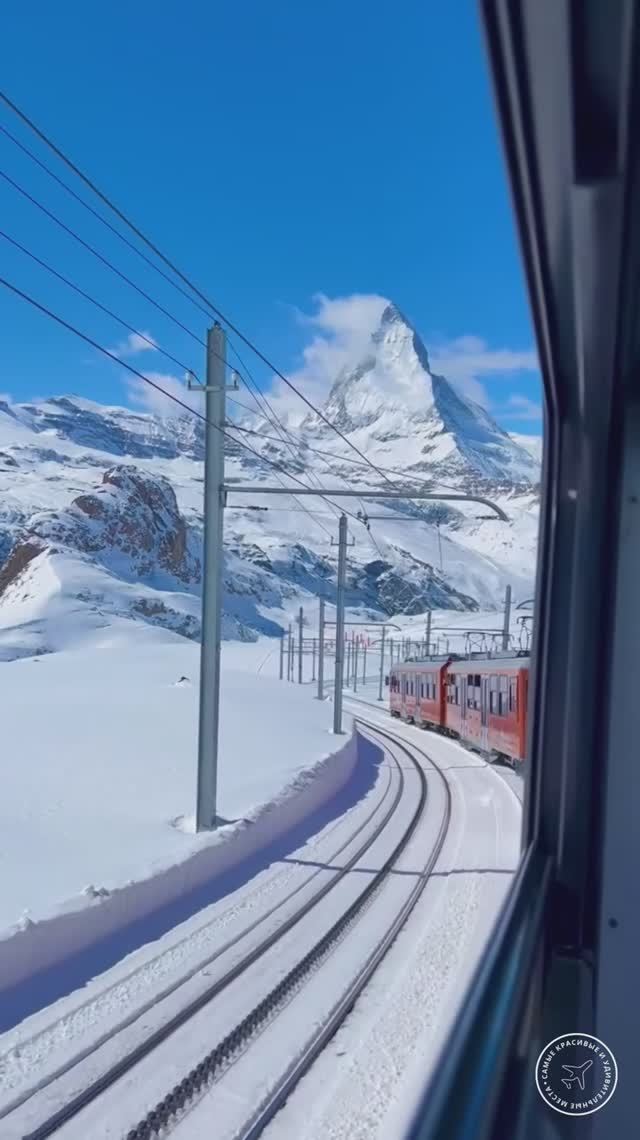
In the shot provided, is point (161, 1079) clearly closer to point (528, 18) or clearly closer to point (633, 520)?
point (633, 520)

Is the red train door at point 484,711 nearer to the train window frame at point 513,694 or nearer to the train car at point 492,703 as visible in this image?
the train car at point 492,703

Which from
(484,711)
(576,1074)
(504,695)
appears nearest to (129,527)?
(484,711)

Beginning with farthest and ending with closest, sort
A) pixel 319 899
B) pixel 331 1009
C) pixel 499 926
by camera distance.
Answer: pixel 319 899 → pixel 331 1009 → pixel 499 926

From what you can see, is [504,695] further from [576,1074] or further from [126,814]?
[576,1074]

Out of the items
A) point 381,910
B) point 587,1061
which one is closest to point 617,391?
point 587,1061

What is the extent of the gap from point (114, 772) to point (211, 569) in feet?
14.7

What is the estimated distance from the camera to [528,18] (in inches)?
57.7

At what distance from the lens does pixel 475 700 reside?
22047 millimetres

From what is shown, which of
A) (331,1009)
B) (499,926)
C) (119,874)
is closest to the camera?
(499,926)

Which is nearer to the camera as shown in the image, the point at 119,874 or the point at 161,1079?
the point at 161,1079

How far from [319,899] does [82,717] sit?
38.0 ft

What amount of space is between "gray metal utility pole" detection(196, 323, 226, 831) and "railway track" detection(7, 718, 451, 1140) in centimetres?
186

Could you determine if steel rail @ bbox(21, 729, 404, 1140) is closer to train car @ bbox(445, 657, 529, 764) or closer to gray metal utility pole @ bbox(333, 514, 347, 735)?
train car @ bbox(445, 657, 529, 764)

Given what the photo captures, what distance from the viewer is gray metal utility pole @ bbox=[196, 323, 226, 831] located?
11.1m
